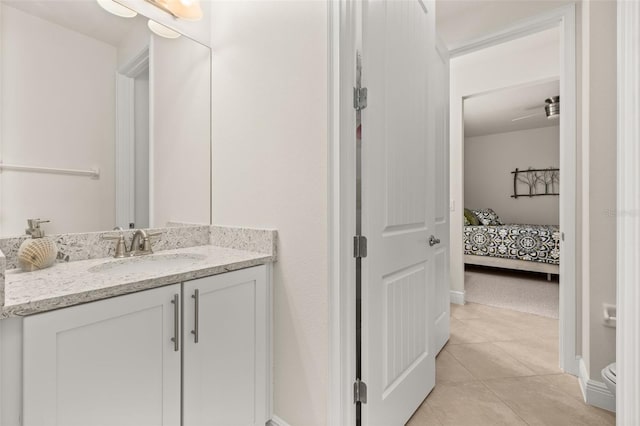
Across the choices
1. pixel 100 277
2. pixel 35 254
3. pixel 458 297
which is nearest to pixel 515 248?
pixel 458 297

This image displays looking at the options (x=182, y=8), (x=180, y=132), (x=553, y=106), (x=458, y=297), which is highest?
(x=553, y=106)

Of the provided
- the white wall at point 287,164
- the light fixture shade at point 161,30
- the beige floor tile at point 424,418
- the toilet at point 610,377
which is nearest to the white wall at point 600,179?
the toilet at point 610,377

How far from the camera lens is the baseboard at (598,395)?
Answer: 1.66m


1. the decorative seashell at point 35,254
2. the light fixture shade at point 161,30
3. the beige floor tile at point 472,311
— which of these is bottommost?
the beige floor tile at point 472,311

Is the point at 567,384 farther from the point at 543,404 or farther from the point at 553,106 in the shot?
the point at 553,106

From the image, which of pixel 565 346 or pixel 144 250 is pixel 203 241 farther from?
pixel 565 346

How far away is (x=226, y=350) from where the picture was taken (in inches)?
48.1

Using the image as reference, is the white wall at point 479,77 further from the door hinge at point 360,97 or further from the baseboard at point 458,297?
the door hinge at point 360,97

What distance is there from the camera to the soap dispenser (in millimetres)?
1087

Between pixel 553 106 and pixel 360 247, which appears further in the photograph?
pixel 553 106

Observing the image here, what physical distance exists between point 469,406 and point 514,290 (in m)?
2.92

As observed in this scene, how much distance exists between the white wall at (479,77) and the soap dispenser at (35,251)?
10.6 ft

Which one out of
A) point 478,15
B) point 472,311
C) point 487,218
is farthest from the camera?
point 487,218

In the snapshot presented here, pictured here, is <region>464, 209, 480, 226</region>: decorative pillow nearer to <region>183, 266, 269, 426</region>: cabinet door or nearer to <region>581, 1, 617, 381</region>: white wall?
<region>581, 1, 617, 381</region>: white wall
